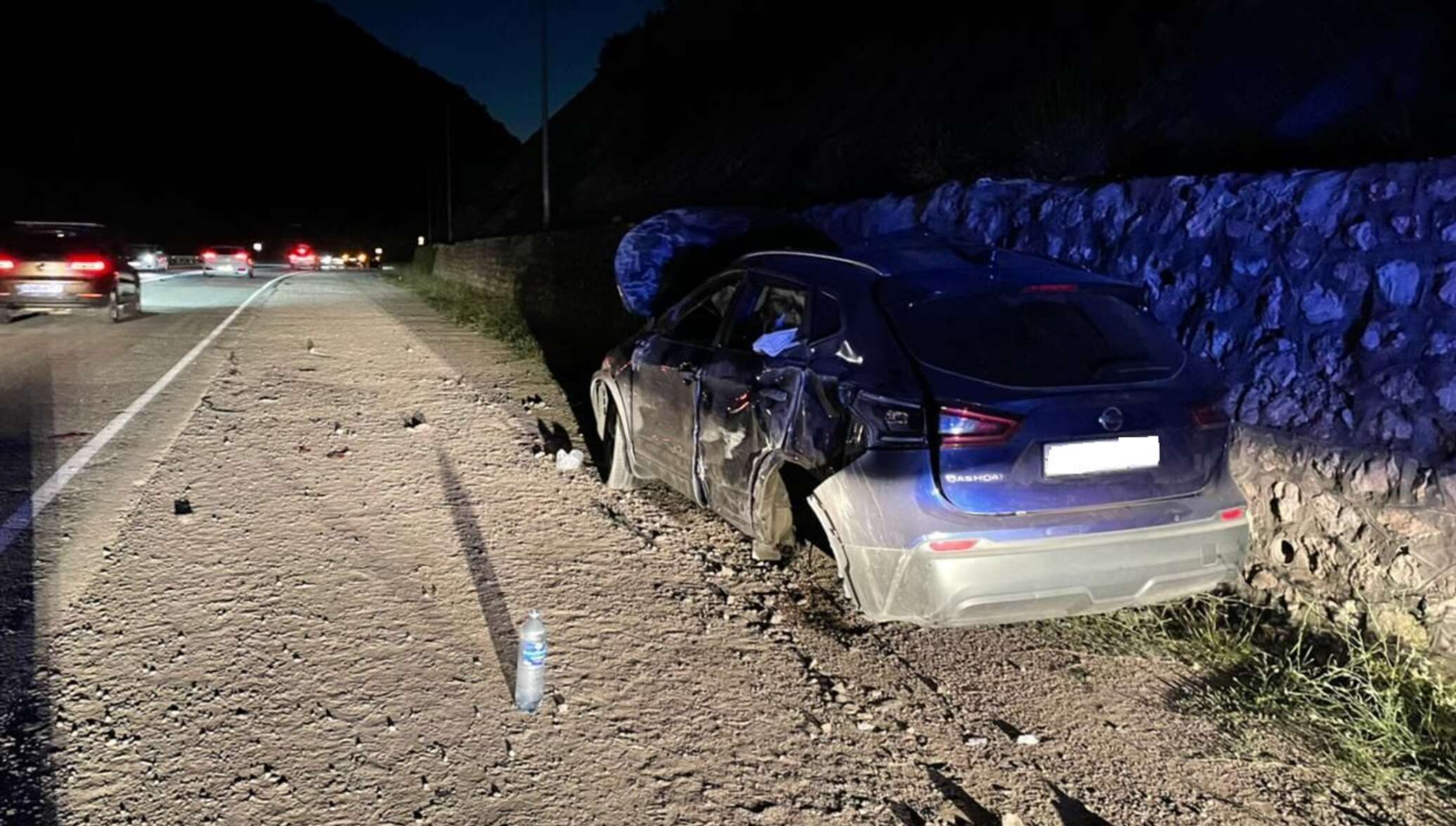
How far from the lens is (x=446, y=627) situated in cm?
442

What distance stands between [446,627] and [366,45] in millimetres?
190891

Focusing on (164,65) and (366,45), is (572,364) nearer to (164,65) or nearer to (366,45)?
(164,65)

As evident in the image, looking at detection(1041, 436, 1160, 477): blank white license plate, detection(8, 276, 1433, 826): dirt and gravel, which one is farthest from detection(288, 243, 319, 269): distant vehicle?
detection(1041, 436, 1160, 477): blank white license plate

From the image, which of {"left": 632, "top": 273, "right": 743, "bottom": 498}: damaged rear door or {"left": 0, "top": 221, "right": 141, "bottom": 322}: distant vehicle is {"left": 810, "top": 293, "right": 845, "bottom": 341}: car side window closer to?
{"left": 632, "top": 273, "right": 743, "bottom": 498}: damaged rear door

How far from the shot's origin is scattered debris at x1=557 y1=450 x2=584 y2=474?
7293mm

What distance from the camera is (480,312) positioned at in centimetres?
1897

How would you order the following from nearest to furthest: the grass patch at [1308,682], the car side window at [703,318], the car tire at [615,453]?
1. the grass patch at [1308,682]
2. the car side window at [703,318]
3. the car tire at [615,453]

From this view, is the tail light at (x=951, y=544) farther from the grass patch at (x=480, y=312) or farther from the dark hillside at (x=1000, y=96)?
the grass patch at (x=480, y=312)

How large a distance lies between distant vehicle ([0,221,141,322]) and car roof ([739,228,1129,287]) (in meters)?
14.5

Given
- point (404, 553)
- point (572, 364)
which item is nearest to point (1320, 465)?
point (404, 553)

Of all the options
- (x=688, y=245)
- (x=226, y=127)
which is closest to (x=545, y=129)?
(x=688, y=245)

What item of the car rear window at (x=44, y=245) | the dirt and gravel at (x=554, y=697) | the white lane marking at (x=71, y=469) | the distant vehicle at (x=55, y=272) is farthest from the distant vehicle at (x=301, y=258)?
the dirt and gravel at (x=554, y=697)

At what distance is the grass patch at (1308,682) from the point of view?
352 centimetres

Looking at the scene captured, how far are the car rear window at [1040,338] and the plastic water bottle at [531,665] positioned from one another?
1.78m
